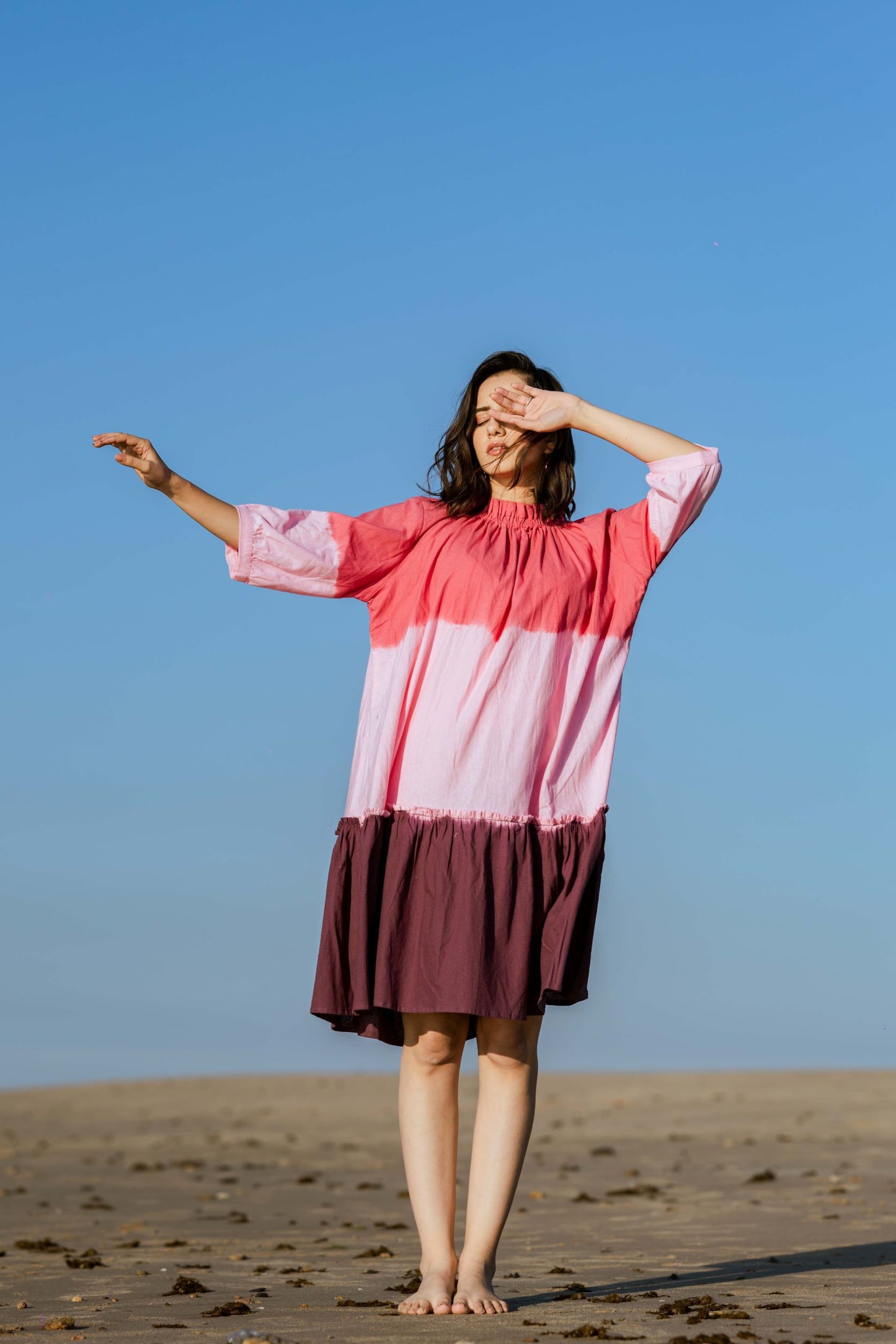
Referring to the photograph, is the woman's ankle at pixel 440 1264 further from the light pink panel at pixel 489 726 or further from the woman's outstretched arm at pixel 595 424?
the woman's outstretched arm at pixel 595 424

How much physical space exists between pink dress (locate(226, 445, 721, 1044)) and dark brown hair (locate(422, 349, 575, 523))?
57mm

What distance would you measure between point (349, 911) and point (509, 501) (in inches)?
50.6

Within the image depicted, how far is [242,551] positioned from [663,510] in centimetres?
120

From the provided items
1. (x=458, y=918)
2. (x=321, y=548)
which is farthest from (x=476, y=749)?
(x=321, y=548)

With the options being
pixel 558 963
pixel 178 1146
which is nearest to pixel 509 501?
pixel 558 963

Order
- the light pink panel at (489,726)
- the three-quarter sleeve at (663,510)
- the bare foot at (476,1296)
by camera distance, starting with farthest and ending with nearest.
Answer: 1. the three-quarter sleeve at (663,510)
2. the light pink panel at (489,726)
3. the bare foot at (476,1296)

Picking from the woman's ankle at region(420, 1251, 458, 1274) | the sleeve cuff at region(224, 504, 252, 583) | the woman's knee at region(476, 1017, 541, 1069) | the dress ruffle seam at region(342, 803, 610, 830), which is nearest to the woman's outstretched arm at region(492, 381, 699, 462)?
the sleeve cuff at region(224, 504, 252, 583)

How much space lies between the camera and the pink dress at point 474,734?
3875 mm

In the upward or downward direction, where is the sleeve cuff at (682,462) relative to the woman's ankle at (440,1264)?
upward

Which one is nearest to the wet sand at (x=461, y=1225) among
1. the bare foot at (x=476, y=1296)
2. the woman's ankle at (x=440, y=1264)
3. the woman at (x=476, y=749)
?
the bare foot at (x=476, y=1296)

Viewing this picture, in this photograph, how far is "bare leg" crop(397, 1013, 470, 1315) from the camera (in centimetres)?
391

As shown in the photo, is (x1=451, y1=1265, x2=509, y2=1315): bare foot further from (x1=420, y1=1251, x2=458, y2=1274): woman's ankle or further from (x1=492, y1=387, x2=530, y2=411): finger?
(x1=492, y1=387, x2=530, y2=411): finger

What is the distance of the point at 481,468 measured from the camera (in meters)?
4.31

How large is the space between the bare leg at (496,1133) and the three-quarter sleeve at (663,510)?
1.36m
